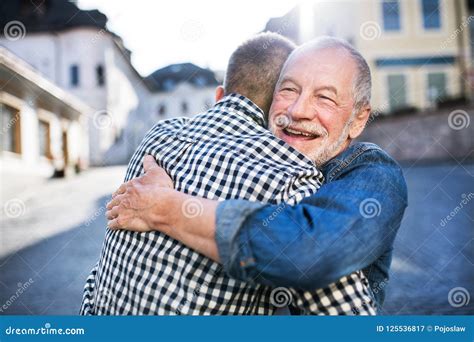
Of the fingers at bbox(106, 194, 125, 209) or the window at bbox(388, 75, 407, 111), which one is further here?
the window at bbox(388, 75, 407, 111)

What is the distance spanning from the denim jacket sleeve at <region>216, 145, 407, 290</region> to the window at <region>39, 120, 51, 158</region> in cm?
1175

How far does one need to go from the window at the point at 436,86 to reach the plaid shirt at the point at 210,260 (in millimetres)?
9902

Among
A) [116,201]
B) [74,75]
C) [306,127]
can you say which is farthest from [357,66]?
[74,75]

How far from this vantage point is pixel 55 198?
295 inches

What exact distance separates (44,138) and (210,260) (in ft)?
39.8

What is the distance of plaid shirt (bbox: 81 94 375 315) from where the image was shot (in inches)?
37.8

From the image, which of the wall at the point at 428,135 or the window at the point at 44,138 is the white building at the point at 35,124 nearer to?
the window at the point at 44,138

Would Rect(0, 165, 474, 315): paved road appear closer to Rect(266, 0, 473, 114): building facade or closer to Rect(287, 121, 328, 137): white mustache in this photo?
Rect(287, 121, 328, 137): white mustache

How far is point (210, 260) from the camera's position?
3.16 feet

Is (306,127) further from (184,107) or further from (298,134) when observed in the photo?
(184,107)

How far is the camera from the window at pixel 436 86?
1013 centimetres

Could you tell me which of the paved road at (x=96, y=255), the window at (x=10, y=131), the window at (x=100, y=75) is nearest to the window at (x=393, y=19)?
the paved road at (x=96, y=255)

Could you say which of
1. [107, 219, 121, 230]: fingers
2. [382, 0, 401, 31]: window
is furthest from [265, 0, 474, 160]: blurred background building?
[107, 219, 121, 230]: fingers

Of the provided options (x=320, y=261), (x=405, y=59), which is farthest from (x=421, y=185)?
(x=320, y=261)
